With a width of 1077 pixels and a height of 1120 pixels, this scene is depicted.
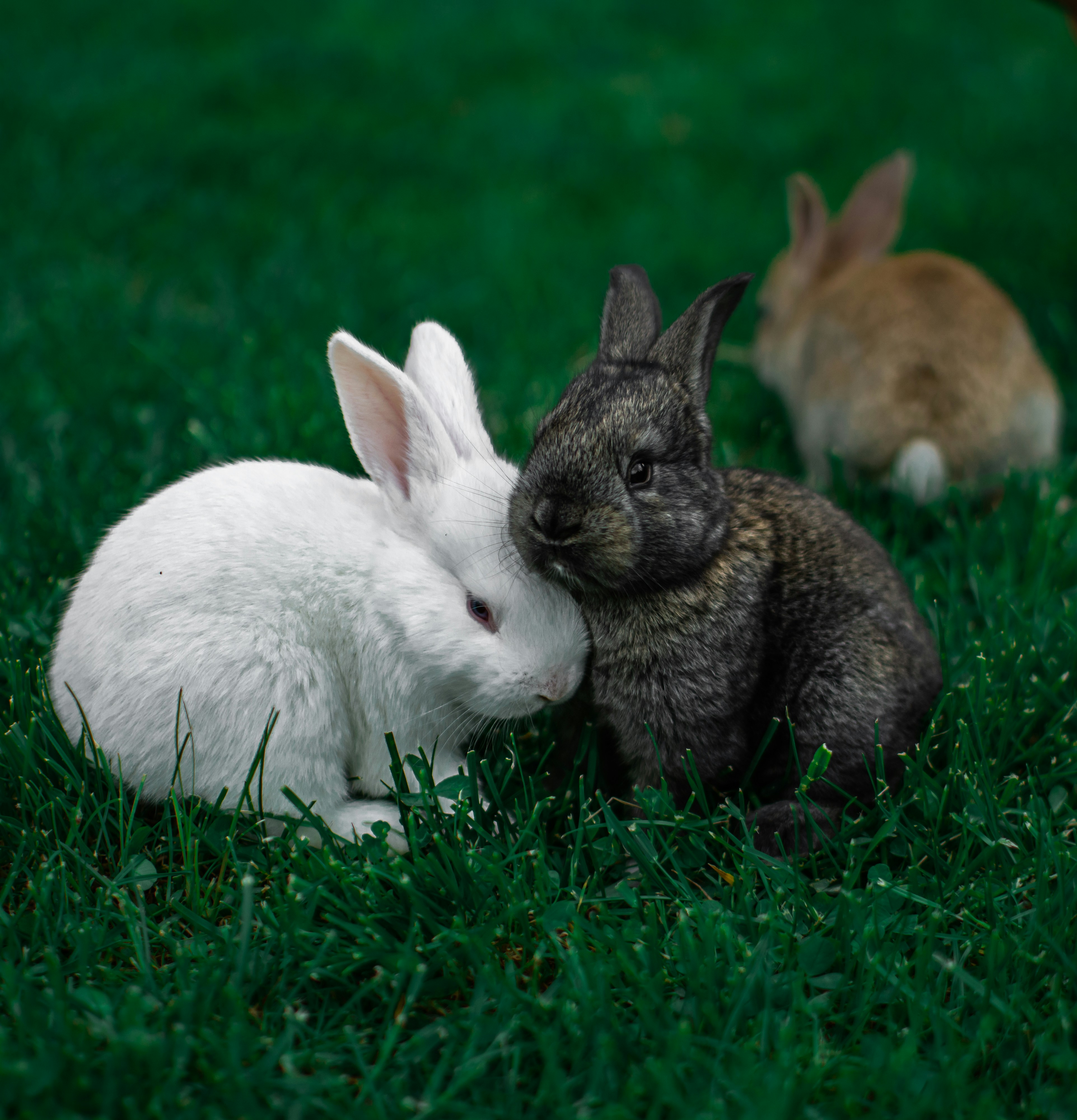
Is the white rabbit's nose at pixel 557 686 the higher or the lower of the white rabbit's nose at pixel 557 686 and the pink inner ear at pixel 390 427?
the lower

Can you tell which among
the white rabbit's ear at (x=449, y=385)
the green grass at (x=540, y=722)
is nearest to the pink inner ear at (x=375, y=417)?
the white rabbit's ear at (x=449, y=385)

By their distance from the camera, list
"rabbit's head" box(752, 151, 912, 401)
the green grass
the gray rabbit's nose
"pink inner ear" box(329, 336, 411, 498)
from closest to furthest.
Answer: the green grass, the gray rabbit's nose, "pink inner ear" box(329, 336, 411, 498), "rabbit's head" box(752, 151, 912, 401)

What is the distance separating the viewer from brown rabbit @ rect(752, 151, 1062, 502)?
13.9ft

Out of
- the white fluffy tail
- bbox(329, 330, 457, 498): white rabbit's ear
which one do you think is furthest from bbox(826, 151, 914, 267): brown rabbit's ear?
bbox(329, 330, 457, 498): white rabbit's ear

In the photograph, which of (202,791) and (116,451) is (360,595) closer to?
(202,791)

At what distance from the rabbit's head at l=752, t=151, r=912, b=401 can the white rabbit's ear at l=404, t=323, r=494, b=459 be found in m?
2.89

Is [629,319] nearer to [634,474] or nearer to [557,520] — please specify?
[634,474]

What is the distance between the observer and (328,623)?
2.67 meters

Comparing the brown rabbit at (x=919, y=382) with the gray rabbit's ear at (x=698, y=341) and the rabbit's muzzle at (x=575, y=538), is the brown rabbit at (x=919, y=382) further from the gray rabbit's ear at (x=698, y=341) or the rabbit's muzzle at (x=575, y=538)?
the rabbit's muzzle at (x=575, y=538)

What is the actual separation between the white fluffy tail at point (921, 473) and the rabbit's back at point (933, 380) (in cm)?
6

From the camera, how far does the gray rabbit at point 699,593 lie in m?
2.53

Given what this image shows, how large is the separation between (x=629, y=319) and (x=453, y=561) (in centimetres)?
80

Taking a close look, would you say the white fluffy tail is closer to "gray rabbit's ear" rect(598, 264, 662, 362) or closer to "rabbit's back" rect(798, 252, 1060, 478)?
"rabbit's back" rect(798, 252, 1060, 478)

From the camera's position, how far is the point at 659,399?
2.59 m
